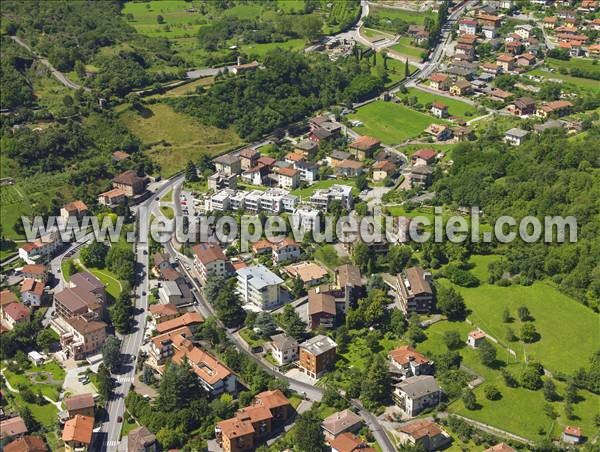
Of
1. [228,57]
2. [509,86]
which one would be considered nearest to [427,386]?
[509,86]

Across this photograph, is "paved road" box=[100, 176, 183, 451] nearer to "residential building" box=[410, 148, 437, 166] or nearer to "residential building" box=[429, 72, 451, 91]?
"residential building" box=[410, 148, 437, 166]

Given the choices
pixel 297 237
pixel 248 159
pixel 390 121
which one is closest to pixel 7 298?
pixel 297 237

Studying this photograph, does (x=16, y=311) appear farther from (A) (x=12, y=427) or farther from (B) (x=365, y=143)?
(B) (x=365, y=143)

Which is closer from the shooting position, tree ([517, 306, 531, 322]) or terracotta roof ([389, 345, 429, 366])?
terracotta roof ([389, 345, 429, 366])

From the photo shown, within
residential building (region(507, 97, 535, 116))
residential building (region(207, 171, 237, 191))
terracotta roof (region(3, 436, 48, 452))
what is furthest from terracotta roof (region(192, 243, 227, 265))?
residential building (region(507, 97, 535, 116))

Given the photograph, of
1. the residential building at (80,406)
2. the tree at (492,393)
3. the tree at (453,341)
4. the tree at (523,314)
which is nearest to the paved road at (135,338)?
the residential building at (80,406)

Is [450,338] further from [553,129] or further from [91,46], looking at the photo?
[91,46]

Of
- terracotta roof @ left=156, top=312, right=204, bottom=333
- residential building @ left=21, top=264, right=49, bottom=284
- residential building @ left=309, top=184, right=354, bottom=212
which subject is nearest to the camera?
terracotta roof @ left=156, top=312, right=204, bottom=333
